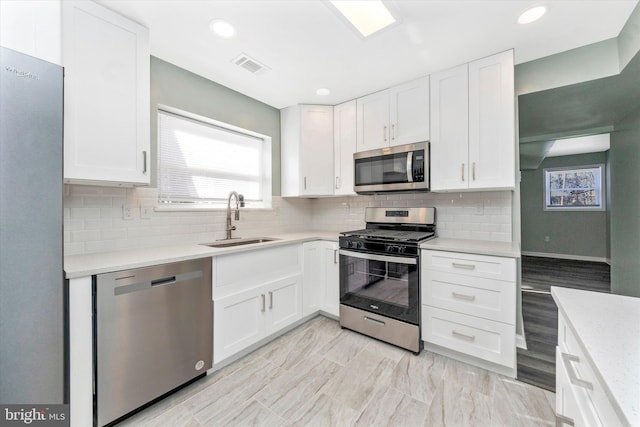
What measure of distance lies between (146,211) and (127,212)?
0.13 m

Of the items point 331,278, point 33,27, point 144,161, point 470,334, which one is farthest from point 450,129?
point 33,27

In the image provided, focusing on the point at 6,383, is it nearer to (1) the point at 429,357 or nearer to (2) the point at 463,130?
(1) the point at 429,357

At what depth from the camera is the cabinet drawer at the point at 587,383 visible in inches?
20.8

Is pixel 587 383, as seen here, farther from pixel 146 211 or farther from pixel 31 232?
pixel 146 211

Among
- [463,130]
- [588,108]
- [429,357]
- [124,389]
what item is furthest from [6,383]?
[588,108]

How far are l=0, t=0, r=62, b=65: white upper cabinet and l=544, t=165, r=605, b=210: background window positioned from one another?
872 cm

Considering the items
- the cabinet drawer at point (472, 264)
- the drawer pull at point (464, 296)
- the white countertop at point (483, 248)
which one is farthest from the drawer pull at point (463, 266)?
the drawer pull at point (464, 296)

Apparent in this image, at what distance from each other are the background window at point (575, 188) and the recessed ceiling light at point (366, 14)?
7032 millimetres

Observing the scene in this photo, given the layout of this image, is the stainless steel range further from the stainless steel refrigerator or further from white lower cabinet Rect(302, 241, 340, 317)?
the stainless steel refrigerator

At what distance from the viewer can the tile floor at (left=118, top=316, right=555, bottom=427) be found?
152cm

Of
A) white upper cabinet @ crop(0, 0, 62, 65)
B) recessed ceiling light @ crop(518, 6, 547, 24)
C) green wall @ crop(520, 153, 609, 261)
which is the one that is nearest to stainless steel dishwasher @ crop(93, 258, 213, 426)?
white upper cabinet @ crop(0, 0, 62, 65)

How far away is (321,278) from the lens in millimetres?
2828

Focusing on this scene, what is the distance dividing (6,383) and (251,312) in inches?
51.3

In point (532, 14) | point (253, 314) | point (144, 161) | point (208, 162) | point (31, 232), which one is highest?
point (532, 14)
